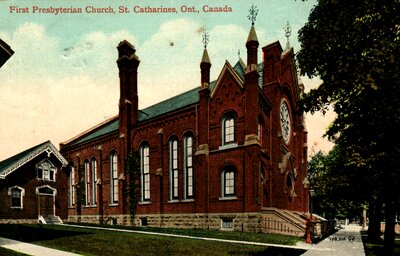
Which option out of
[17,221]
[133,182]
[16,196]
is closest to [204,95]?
[133,182]

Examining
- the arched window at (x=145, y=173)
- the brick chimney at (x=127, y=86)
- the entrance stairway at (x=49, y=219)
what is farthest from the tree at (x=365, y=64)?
the entrance stairway at (x=49, y=219)

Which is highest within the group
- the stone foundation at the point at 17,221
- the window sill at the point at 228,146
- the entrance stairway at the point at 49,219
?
the window sill at the point at 228,146

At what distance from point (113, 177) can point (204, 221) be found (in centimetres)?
1179

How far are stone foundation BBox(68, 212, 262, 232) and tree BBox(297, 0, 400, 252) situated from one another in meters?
8.65

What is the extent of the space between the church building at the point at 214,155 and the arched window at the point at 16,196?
6.36 m

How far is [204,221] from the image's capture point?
21766 mm

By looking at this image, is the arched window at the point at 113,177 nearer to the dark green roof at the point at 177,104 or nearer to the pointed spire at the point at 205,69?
the dark green roof at the point at 177,104

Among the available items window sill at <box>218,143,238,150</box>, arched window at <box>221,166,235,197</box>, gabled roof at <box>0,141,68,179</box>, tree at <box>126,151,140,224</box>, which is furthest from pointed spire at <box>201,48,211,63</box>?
gabled roof at <box>0,141,68,179</box>

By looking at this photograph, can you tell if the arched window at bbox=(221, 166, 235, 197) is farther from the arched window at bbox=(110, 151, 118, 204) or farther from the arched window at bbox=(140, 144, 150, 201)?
the arched window at bbox=(110, 151, 118, 204)

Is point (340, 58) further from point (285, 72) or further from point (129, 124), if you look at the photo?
point (129, 124)

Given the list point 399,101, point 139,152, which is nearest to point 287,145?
point 139,152

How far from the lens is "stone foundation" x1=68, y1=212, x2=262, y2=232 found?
19.8m

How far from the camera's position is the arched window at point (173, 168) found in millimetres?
24812

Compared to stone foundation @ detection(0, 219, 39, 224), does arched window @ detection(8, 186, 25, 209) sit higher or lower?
higher
